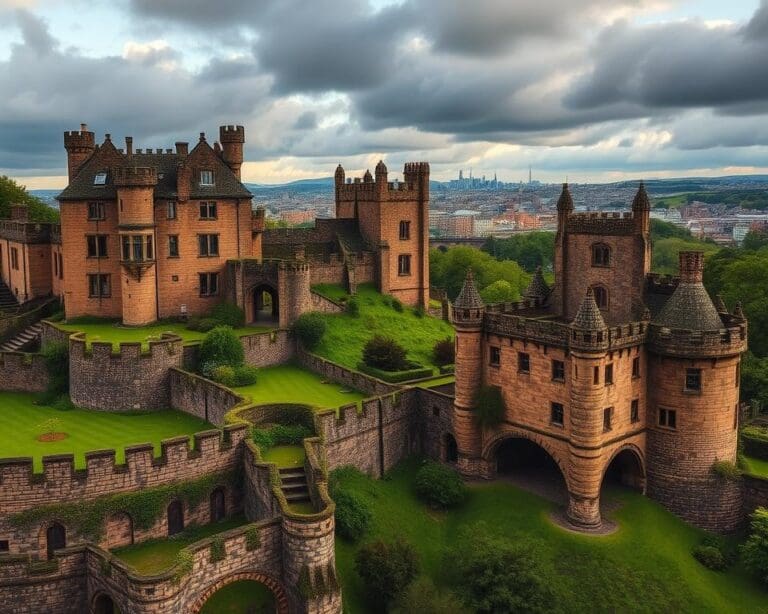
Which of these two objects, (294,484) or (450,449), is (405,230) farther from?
(294,484)

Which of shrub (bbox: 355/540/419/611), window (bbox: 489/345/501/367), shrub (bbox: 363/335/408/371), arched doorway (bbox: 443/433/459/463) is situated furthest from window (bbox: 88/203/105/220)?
shrub (bbox: 355/540/419/611)

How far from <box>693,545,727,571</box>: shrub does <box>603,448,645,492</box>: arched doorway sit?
4.37 metres

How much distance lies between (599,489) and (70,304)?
123 feet

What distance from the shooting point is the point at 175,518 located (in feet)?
109

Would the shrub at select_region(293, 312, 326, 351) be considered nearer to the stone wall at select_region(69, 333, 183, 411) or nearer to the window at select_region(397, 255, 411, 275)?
the stone wall at select_region(69, 333, 183, 411)

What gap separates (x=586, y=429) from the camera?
124 ft

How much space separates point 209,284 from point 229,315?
3.64 meters

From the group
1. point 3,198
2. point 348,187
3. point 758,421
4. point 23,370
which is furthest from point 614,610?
point 3,198

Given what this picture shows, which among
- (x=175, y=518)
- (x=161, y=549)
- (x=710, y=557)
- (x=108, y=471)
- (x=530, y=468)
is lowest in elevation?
(x=710, y=557)

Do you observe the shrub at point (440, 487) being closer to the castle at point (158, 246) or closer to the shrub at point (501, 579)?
the shrub at point (501, 579)

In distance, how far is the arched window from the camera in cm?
4653

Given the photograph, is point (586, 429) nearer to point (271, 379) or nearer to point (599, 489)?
point (599, 489)

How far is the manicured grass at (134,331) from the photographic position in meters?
49.0

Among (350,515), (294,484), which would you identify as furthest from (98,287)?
(294,484)
